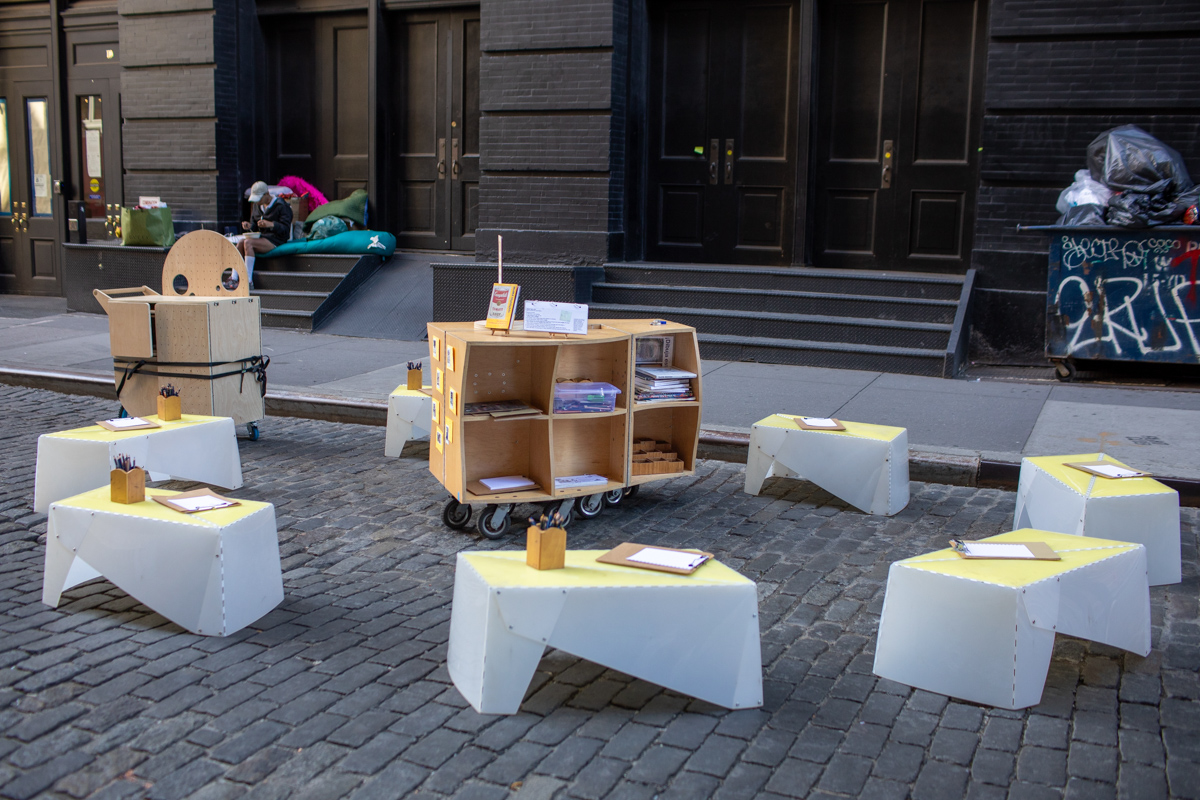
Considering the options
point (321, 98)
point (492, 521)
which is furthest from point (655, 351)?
point (321, 98)

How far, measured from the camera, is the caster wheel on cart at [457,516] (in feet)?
18.9

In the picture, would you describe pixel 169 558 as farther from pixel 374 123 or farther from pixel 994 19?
pixel 374 123

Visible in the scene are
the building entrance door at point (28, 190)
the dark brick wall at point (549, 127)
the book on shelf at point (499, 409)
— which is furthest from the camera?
the building entrance door at point (28, 190)

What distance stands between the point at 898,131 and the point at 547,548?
8699 millimetres

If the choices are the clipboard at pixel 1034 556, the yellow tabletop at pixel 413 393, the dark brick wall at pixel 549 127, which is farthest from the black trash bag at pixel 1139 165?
the yellow tabletop at pixel 413 393

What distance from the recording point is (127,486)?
451 cm

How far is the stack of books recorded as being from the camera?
6125 mm

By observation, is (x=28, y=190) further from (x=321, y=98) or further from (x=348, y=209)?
(x=348, y=209)

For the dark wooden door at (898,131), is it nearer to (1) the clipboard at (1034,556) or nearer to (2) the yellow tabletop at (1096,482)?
(2) the yellow tabletop at (1096,482)

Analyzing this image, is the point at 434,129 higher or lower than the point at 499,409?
higher

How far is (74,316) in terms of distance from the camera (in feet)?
44.2

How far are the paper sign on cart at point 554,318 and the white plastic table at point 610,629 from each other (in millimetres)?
1980

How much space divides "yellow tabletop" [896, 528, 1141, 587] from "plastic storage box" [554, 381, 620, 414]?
215 cm

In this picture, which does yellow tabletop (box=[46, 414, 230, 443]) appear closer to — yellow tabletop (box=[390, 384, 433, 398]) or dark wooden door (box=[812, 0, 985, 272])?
yellow tabletop (box=[390, 384, 433, 398])
